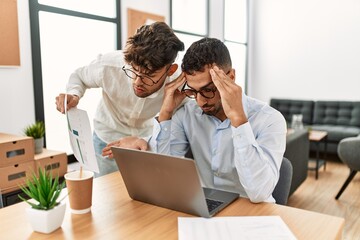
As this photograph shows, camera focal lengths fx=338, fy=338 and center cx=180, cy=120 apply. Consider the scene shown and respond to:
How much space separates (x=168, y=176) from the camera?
1012 mm

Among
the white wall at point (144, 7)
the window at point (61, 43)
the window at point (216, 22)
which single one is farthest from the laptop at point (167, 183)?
the window at point (216, 22)

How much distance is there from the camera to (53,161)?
2471mm

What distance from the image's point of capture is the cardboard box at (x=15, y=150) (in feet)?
7.18

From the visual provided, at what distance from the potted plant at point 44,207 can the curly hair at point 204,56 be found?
643 millimetres

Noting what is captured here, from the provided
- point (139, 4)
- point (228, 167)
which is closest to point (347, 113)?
point (139, 4)

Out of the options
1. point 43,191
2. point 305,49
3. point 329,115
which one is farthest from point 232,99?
point 305,49

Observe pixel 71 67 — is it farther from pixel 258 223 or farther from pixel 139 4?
pixel 258 223

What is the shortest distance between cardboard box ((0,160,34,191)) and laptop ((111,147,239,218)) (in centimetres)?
135

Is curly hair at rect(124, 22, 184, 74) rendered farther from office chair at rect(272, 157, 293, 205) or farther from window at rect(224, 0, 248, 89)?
window at rect(224, 0, 248, 89)

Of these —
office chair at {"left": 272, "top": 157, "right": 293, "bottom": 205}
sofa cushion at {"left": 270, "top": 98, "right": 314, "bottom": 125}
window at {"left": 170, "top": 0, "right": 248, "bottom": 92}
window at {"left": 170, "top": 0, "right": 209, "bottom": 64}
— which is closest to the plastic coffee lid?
office chair at {"left": 272, "top": 157, "right": 293, "bottom": 205}

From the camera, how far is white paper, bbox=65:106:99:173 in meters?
1.05

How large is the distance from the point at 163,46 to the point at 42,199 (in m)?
0.75

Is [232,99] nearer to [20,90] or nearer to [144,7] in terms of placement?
[20,90]

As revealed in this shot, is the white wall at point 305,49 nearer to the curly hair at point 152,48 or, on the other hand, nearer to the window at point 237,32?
the window at point 237,32
